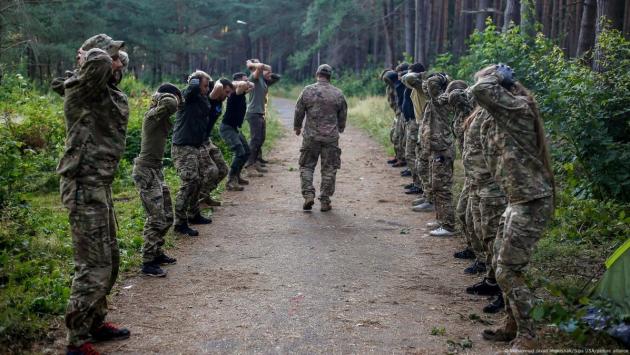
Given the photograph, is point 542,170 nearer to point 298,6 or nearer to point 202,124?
point 202,124

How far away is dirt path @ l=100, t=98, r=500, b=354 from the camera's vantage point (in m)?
5.36

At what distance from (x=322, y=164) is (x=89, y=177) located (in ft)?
19.7

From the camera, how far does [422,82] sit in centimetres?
1041

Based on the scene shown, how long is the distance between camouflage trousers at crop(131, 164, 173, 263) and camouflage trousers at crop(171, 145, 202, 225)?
154 cm

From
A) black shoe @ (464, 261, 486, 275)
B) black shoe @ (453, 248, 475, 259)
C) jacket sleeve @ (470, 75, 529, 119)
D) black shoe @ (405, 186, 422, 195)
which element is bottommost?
black shoe @ (405, 186, 422, 195)

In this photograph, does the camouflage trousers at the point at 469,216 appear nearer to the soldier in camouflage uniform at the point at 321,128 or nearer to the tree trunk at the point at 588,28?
the soldier in camouflage uniform at the point at 321,128

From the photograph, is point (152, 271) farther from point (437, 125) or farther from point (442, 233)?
point (437, 125)

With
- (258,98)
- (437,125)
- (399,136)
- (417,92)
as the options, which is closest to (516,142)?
(437,125)

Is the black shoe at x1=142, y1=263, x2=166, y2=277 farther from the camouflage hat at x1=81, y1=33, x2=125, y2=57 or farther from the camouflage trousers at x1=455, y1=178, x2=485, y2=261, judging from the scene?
the camouflage trousers at x1=455, y1=178, x2=485, y2=261

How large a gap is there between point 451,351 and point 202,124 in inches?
208

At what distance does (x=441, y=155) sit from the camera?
9312 millimetres

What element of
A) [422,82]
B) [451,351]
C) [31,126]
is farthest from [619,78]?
[31,126]

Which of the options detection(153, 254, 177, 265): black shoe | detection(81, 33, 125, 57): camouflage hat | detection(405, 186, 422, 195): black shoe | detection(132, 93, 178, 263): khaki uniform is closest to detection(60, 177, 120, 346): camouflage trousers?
detection(81, 33, 125, 57): camouflage hat

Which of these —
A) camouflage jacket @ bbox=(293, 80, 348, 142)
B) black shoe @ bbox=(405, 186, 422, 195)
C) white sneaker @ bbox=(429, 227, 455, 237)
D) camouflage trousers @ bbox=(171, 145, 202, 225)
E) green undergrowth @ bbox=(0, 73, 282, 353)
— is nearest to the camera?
green undergrowth @ bbox=(0, 73, 282, 353)
